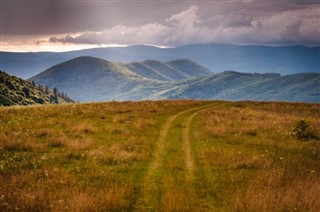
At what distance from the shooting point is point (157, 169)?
19453 millimetres

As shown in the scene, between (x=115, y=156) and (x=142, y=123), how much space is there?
16.2m

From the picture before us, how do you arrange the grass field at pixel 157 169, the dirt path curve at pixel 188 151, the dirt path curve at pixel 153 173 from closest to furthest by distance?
1. the grass field at pixel 157 169
2. the dirt path curve at pixel 153 173
3. the dirt path curve at pixel 188 151

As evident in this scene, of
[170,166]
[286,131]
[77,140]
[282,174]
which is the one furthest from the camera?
[286,131]

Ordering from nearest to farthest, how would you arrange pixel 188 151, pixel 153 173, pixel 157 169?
pixel 153 173, pixel 157 169, pixel 188 151

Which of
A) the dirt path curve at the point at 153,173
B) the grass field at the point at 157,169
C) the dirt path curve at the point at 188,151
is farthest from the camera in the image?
the dirt path curve at the point at 188,151

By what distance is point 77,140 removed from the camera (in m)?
26.6

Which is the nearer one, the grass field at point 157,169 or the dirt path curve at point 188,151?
the grass field at point 157,169

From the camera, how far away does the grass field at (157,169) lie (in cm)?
1382

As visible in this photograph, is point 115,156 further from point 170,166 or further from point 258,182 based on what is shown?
point 258,182

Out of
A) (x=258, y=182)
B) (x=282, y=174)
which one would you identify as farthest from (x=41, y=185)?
(x=282, y=174)

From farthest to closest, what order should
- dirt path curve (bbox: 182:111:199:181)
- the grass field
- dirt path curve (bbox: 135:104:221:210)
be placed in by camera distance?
dirt path curve (bbox: 182:111:199:181), dirt path curve (bbox: 135:104:221:210), the grass field

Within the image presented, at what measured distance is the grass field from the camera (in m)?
13.8

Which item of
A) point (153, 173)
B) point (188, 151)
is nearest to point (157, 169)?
point (153, 173)

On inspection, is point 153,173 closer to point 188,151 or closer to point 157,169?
point 157,169
